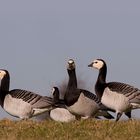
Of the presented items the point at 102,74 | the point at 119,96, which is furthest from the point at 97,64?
the point at 119,96

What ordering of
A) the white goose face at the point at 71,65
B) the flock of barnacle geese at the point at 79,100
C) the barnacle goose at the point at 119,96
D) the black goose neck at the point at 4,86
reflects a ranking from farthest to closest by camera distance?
the white goose face at the point at 71,65 < the black goose neck at the point at 4,86 < the barnacle goose at the point at 119,96 < the flock of barnacle geese at the point at 79,100

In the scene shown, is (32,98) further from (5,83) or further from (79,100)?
(5,83)

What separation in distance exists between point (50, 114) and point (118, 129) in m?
9.35

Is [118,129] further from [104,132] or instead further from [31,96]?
[31,96]

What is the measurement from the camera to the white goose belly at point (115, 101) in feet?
76.2

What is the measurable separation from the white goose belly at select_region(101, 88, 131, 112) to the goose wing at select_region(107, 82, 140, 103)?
4.8 inches

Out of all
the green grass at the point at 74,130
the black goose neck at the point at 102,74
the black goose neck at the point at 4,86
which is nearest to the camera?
the green grass at the point at 74,130

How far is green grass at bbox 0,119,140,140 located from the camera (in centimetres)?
1783

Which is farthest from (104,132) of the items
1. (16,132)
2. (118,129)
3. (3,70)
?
(3,70)

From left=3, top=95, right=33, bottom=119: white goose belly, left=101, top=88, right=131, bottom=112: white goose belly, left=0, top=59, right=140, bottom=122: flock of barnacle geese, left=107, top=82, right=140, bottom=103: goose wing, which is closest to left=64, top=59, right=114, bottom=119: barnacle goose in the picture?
left=0, top=59, right=140, bottom=122: flock of barnacle geese

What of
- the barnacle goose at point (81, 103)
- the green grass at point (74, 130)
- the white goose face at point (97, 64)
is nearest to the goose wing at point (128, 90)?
the barnacle goose at point (81, 103)

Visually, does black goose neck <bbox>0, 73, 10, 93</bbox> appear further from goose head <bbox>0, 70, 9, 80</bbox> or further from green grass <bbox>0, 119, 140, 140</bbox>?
green grass <bbox>0, 119, 140, 140</bbox>

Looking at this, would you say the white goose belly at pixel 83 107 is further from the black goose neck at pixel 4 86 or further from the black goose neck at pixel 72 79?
the black goose neck at pixel 4 86

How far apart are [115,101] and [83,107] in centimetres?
116
